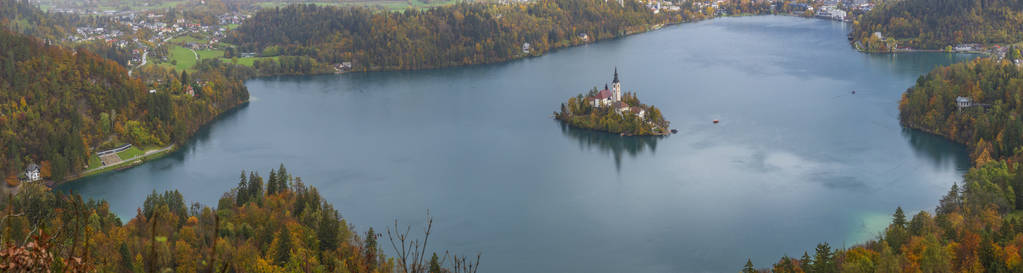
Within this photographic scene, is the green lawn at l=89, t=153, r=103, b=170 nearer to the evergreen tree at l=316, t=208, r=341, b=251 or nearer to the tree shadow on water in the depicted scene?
the evergreen tree at l=316, t=208, r=341, b=251

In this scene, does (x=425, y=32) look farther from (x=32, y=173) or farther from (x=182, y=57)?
(x=32, y=173)

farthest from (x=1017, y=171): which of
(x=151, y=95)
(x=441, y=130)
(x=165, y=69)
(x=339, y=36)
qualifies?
(x=339, y=36)

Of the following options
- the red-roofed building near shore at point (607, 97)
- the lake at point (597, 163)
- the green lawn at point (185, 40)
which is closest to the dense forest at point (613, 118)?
the red-roofed building near shore at point (607, 97)

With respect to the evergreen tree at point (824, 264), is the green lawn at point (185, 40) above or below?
above

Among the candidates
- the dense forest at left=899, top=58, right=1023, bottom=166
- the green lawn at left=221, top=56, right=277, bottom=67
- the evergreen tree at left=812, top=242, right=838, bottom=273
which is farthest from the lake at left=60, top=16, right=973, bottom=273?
the green lawn at left=221, top=56, right=277, bottom=67

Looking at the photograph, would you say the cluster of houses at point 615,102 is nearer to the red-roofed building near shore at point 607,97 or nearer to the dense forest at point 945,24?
the red-roofed building near shore at point 607,97
